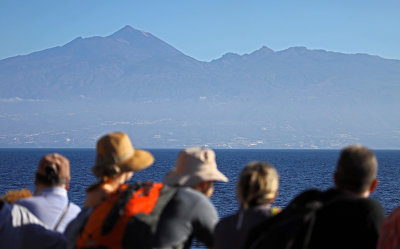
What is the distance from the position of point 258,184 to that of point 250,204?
6.1 inches

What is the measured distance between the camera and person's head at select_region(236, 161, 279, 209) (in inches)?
137

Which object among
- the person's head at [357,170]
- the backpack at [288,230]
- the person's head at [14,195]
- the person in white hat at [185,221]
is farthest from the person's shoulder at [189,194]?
the person's head at [14,195]

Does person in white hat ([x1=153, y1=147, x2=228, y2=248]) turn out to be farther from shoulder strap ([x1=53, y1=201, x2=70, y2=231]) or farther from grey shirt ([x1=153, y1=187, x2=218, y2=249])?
shoulder strap ([x1=53, y1=201, x2=70, y2=231])

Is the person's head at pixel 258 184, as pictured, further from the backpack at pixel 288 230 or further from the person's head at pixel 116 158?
the person's head at pixel 116 158

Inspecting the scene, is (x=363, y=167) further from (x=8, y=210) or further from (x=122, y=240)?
(x=8, y=210)

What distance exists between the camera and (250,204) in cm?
356

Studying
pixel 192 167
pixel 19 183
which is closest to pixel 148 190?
pixel 192 167

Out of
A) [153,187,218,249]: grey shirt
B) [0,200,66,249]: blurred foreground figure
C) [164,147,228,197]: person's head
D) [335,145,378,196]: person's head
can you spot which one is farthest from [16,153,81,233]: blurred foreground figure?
[335,145,378,196]: person's head

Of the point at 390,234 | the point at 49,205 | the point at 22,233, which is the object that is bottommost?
the point at 22,233

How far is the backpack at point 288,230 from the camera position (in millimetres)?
3135

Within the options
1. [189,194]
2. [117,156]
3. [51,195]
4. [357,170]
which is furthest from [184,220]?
[51,195]

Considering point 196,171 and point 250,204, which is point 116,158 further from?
point 250,204

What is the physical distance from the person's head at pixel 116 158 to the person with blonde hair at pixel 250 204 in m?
0.75

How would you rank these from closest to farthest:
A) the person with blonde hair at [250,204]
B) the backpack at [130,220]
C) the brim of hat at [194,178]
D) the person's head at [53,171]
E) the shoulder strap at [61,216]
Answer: the person with blonde hair at [250,204] < the backpack at [130,220] < the brim of hat at [194,178] < the person's head at [53,171] < the shoulder strap at [61,216]
